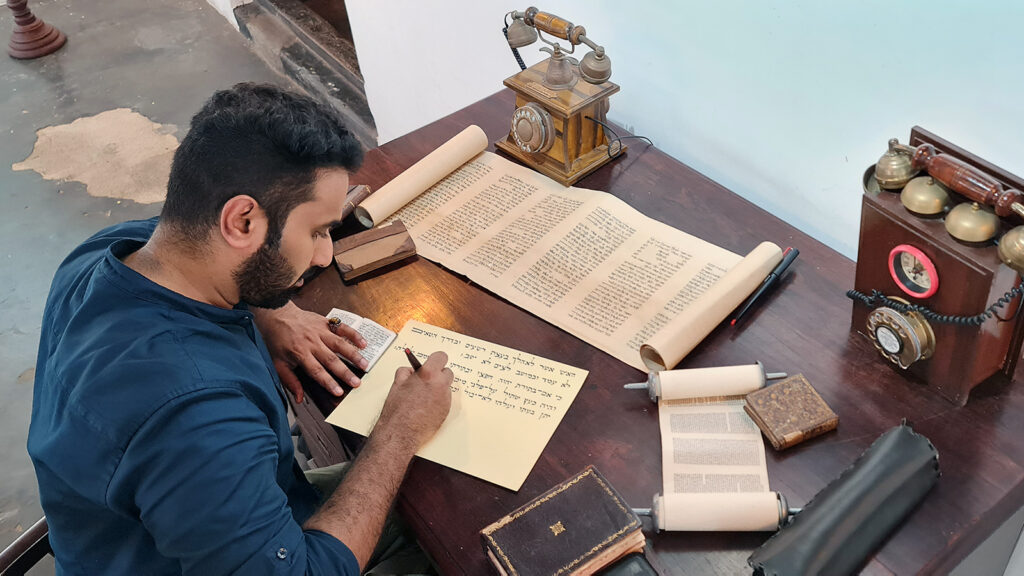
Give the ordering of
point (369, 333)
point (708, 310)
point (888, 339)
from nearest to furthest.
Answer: point (888, 339)
point (708, 310)
point (369, 333)

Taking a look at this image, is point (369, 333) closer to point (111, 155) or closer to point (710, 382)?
point (710, 382)

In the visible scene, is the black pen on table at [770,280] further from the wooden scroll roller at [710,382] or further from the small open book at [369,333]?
the small open book at [369,333]

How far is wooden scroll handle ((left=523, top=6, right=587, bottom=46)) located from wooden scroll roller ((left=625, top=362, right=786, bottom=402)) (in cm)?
74

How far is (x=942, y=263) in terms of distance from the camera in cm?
114

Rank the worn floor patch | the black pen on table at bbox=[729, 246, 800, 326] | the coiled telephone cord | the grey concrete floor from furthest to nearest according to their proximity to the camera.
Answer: the worn floor patch
the grey concrete floor
the black pen on table at bbox=[729, 246, 800, 326]
the coiled telephone cord

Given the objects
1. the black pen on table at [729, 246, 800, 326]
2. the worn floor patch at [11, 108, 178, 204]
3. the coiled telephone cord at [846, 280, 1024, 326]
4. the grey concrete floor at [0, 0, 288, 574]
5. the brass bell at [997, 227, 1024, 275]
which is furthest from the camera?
the worn floor patch at [11, 108, 178, 204]

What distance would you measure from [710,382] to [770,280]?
277 mm

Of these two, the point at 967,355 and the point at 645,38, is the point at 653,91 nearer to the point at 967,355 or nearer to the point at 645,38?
the point at 645,38

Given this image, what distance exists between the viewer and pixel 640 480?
119cm

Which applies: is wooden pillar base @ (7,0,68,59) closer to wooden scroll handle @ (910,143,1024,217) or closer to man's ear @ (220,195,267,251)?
man's ear @ (220,195,267,251)

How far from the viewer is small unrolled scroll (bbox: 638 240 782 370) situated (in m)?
1.33

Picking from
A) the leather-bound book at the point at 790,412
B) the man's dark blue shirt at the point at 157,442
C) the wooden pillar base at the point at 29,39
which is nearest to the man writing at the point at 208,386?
the man's dark blue shirt at the point at 157,442

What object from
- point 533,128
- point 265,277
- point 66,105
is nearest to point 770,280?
point 533,128

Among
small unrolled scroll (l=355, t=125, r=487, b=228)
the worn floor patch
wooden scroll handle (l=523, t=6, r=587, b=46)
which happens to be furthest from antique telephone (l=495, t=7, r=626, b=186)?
the worn floor patch
